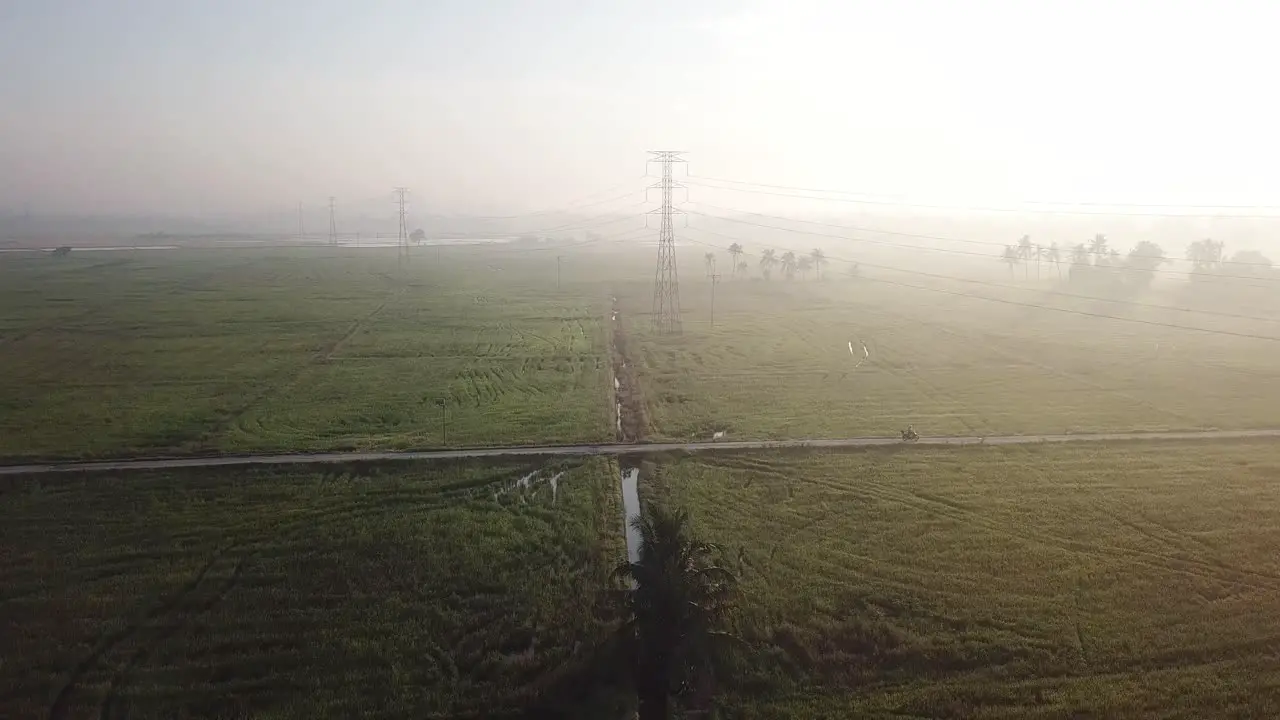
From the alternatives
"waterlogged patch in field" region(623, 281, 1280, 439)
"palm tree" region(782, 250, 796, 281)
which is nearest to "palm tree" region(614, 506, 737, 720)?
"waterlogged patch in field" region(623, 281, 1280, 439)

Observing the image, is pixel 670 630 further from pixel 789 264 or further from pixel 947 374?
pixel 789 264

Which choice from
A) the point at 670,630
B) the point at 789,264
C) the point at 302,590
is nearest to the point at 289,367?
the point at 302,590

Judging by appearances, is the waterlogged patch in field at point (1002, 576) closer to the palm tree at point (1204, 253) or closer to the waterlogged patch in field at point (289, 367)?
the waterlogged patch in field at point (289, 367)

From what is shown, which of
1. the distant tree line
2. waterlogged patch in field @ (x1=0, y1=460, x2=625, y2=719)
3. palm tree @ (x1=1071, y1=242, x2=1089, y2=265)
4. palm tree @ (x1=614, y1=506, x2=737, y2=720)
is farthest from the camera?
palm tree @ (x1=1071, y1=242, x2=1089, y2=265)

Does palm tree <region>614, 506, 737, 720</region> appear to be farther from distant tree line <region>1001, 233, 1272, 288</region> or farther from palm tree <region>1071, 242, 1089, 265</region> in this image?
palm tree <region>1071, 242, 1089, 265</region>

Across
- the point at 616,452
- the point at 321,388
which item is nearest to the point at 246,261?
the point at 321,388

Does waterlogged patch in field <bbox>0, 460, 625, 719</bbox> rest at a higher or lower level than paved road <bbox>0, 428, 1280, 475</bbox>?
lower

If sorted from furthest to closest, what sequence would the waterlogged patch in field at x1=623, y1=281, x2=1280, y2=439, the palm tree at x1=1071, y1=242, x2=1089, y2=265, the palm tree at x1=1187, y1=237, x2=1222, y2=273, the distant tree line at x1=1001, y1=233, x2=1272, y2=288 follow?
the palm tree at x1=1071, y1=242, x2=1089, y2=265 < the palm tree at x1=1187, y1=237, x2=1222, y2=273 < the distant tree line at x1=1001, y1=233, x2=1272, y2=288 < the waterlogged patch in field at x1=623, y1=281, x2=1280, y2=439
